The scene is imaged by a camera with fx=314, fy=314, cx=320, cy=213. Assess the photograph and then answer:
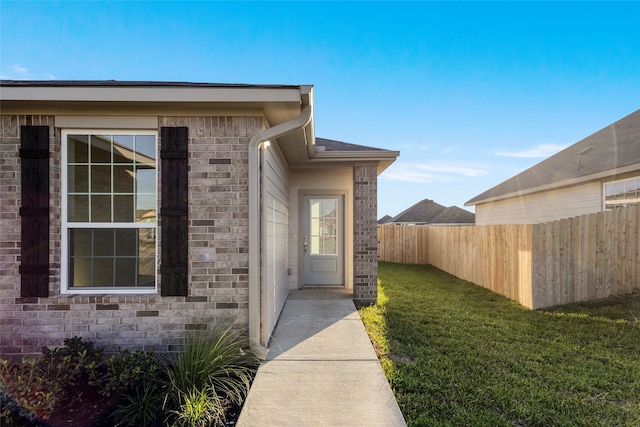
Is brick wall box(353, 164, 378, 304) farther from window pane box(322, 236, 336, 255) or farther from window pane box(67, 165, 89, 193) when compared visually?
window pane box(67, 165, 89, 193)

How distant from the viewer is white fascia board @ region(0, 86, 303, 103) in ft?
10.8

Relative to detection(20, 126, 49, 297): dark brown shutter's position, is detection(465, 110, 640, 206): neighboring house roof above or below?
above

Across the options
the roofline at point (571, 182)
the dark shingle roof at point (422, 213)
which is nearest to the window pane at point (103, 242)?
the roofline at point (571, 182)

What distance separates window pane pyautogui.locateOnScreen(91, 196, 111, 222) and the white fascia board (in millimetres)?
1146

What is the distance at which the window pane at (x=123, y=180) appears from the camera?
385 centimetres

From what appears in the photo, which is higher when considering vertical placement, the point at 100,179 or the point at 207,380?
the point at 100,179

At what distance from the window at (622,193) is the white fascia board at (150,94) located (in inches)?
352

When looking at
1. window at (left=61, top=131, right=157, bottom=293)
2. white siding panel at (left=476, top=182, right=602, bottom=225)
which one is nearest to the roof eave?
window at (left=61, top=131, right=157, bottom=293)

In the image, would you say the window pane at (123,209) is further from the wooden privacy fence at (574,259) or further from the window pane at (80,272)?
the wooden privacy fence at (574,259)

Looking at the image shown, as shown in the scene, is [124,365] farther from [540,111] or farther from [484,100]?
[540,111]

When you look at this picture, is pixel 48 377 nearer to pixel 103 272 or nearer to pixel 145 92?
pixel 103 272

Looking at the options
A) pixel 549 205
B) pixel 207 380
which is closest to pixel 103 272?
pixel 207 380

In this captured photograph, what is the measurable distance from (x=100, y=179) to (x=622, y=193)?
36.7 feet

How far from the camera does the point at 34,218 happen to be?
11.7ft
